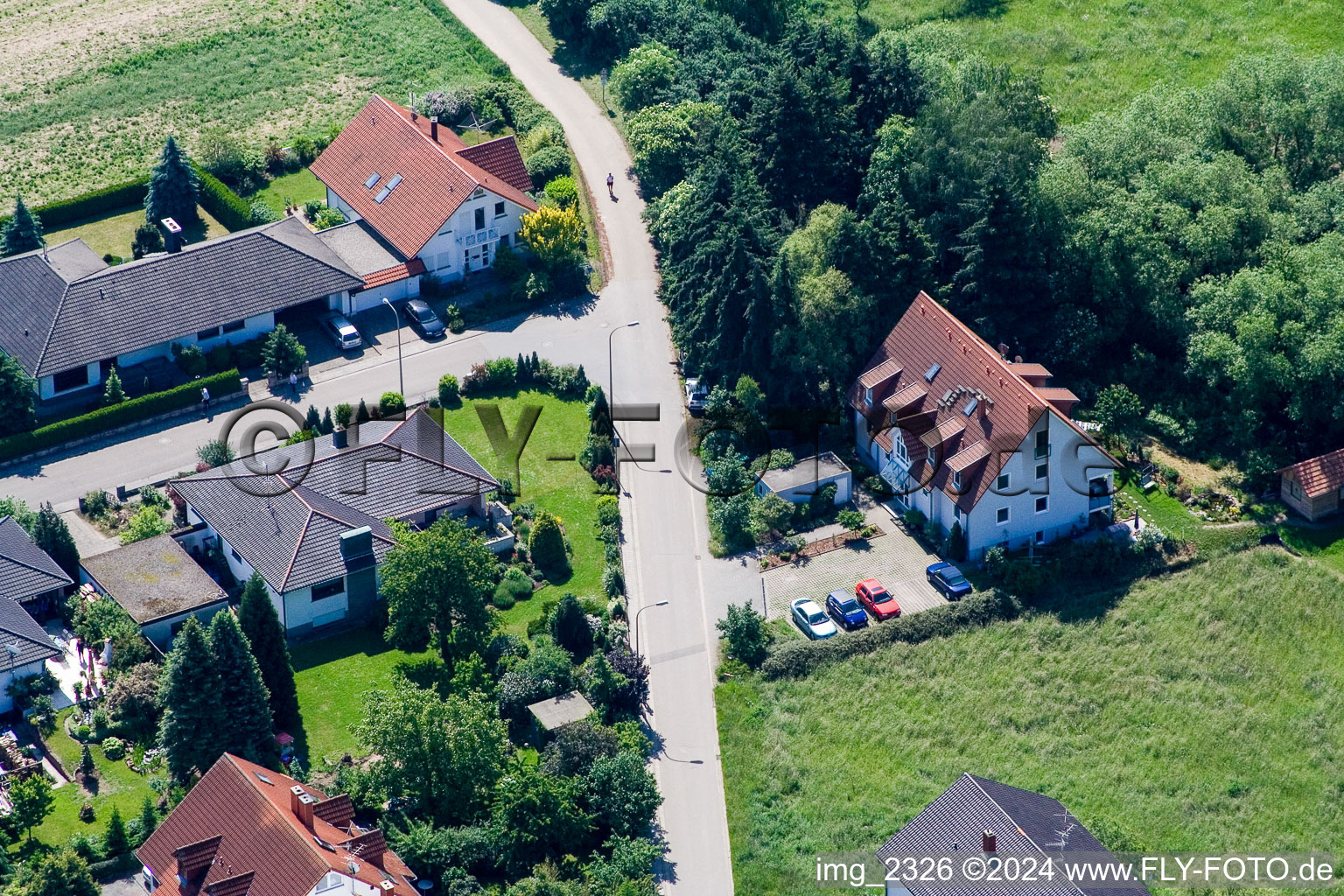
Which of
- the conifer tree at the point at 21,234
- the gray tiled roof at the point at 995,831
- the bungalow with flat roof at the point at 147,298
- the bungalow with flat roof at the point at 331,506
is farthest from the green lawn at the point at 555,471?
the conifer tree at the point at 21,234

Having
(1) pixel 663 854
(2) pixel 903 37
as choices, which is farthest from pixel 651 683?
(2) pixel 903 37

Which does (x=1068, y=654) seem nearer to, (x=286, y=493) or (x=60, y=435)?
(x=286, y=493)

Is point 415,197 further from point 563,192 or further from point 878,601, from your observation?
point 878,601

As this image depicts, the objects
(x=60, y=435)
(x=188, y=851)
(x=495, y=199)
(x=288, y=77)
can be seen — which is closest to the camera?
(x=188, y=851)

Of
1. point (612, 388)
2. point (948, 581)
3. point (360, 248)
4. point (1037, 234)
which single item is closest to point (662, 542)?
point (612, 388)

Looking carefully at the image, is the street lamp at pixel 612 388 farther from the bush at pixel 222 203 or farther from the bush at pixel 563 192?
the bush at pixel 222 203

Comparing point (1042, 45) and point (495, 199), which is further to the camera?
point (1042, 45)
